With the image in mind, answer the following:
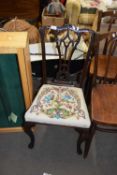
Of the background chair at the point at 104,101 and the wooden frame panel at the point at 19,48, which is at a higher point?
the wooden frame panel at the point at 19,48

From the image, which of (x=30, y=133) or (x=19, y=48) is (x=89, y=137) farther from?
(x=19, y=48)

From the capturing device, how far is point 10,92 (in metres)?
1.46

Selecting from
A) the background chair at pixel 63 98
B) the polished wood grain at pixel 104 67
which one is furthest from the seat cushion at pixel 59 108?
the polished wood grain at pixel 104 67

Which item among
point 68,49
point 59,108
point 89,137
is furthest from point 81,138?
point 68,49

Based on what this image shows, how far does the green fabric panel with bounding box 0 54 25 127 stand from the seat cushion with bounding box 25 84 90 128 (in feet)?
0.62

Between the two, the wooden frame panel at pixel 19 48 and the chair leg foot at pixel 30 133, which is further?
the chair leg foot at pixel 30 133

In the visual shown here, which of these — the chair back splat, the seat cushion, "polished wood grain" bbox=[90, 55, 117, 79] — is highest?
the chair back splat

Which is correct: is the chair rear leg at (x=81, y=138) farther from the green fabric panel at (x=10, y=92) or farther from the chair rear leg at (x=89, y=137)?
the green fabric panel at (x=10, y=92)

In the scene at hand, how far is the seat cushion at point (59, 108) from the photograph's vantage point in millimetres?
1303

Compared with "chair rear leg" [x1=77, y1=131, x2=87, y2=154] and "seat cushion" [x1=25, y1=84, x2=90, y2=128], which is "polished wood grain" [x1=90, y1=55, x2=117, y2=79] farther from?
"chair rear leg" [x1=77, y1=131, x2=87, y2=154]

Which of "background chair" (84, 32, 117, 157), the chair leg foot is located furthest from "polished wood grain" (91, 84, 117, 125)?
the chair leg foot

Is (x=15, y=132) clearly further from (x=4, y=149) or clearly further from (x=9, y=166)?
(x=9, y=166)

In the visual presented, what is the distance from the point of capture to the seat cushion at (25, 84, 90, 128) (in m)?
1.30

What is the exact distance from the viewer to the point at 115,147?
1675mm
